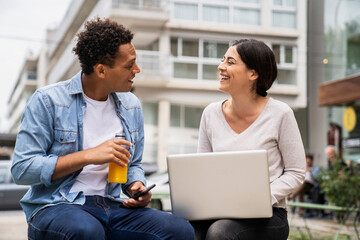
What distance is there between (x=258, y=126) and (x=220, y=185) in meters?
0.42

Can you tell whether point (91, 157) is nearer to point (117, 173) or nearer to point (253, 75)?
point (117, 173)

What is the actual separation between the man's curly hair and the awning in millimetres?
8639

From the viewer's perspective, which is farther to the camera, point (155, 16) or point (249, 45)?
point (155, 16)

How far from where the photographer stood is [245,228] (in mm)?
2205

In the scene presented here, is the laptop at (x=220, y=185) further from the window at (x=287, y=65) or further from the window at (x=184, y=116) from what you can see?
the window at (x=287, y=65)

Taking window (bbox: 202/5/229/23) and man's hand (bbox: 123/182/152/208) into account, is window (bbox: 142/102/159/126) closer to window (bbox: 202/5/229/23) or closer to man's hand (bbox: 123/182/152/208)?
window (bbox: 202/5/229/23)

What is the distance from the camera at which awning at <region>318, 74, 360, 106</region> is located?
33.5 ft

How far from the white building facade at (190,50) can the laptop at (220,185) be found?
17.3m

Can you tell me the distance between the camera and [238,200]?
214 cm

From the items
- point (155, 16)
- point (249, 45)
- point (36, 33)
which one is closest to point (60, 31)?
point (36, 33)

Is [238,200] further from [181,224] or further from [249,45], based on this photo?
[249,45]

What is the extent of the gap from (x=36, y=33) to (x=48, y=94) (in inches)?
793

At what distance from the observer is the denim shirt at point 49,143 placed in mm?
1973

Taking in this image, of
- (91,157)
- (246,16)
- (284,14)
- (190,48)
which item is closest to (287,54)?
(284,14)
